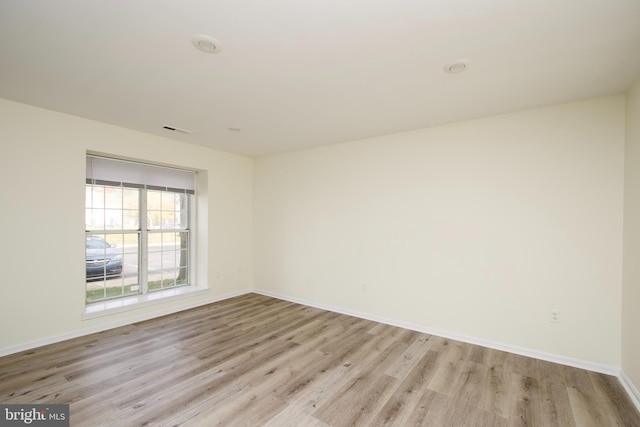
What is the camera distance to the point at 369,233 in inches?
158

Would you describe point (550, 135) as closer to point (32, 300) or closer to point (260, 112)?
point (260, 112)

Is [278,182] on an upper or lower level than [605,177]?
upper

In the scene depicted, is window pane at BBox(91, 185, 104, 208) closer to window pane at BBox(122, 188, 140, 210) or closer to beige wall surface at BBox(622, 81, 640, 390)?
window pane at BBox(122, 188, 140, 210)

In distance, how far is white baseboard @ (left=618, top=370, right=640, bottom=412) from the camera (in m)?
2.14

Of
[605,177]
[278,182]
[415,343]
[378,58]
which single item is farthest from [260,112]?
[605,177]

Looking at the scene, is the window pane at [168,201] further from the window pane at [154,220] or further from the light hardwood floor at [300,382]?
the light hardwood floor at [300,382]

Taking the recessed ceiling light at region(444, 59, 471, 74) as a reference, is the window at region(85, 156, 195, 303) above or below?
below

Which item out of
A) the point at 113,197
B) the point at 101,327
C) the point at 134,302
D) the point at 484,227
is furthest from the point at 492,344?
the point at 113,197

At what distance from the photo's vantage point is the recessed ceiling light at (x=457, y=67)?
2080 mm

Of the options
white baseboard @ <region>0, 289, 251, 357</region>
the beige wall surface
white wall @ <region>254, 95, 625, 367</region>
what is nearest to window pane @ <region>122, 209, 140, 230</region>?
white baseboard @ <region>0, 289, 251, 357</region>

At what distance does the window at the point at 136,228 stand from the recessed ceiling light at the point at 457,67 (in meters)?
4.07

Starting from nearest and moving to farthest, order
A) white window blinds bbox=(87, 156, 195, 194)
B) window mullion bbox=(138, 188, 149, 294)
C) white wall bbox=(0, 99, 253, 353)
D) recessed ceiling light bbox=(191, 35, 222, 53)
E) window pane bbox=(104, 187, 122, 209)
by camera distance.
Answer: recessed ceiling light bbox=(191, 35, 222, 53) → white wall bbox=(0, 99, 253, 353) → white window blinds bbox=(87, 156, 195, 194) → window pane bbox=(104, 187, 122, 209) → window mullion bbox=(138, 188, 149, 294)

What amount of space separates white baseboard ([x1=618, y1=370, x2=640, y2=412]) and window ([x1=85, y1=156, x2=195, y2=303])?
17.6 feet

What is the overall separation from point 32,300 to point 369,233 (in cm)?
399
